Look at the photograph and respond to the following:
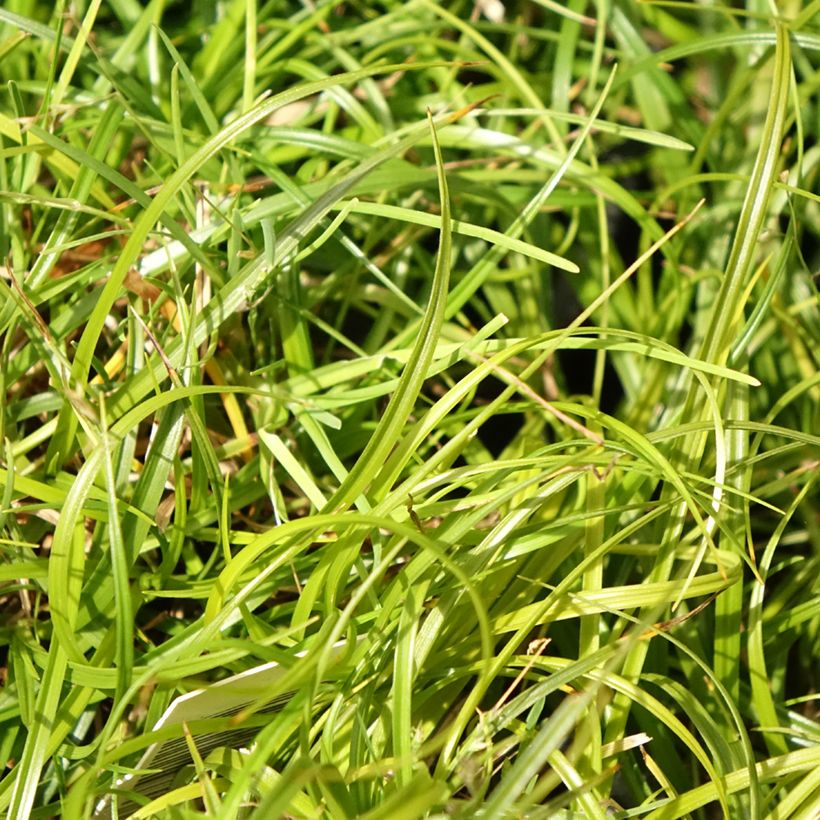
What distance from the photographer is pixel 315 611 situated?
488 millimetres

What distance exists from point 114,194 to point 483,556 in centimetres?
35

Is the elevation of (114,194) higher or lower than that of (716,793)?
higher

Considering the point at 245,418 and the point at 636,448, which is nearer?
the point at 636,448

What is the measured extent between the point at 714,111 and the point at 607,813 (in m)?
0.55

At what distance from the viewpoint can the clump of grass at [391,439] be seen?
1.40 feet

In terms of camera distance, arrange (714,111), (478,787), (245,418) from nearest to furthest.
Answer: (478,787) < (245,418) < (714,111)

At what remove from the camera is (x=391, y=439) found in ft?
1.43

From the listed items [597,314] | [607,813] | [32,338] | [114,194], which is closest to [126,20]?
[114,194]

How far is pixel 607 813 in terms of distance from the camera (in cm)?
44

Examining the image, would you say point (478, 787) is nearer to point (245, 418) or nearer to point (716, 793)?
point (716, 793)

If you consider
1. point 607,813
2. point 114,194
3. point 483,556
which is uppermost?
point 114,194

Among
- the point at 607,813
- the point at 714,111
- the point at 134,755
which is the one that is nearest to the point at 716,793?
the point at 607,813

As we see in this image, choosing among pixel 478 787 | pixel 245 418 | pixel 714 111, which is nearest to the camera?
pixel 478 787

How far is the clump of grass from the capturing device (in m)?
0.43
